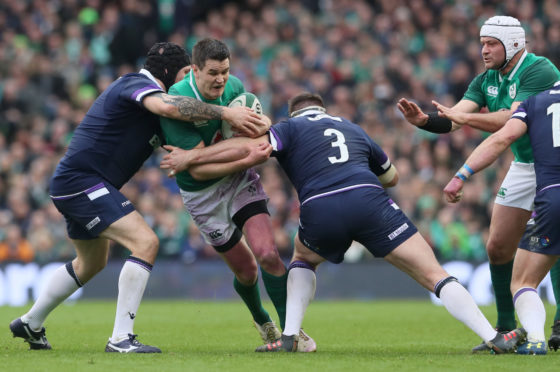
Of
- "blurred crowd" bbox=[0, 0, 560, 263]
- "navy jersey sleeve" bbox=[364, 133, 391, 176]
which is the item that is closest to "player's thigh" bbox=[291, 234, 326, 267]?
"navy jersey sleeve" bbox=[364, 133, 391, 176]

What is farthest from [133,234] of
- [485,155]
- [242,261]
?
[485,155]

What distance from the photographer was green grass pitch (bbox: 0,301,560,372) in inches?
269

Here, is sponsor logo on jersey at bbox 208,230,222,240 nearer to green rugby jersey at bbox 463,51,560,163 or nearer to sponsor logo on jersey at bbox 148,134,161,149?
sponsor logo on jersey at bbox 148,134,161,149

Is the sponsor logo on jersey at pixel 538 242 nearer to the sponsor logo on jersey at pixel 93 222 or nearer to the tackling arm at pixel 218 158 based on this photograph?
the tackling arm at pixel 218 158

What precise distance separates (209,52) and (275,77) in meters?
12.4

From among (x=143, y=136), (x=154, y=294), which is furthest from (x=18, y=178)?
(x=143, y=136)

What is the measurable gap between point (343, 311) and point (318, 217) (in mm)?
6616

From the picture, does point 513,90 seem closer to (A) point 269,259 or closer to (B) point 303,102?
(B) point 303,102

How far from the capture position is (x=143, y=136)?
8320 millimetres

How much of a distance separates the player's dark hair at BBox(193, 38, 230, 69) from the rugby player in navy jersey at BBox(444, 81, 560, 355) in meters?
2.23

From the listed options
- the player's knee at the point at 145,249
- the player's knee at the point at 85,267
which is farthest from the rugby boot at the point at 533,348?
the player's knee at the point at 85,267

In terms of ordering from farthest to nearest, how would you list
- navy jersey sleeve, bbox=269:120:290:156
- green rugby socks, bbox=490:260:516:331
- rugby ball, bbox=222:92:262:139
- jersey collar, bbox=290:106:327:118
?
→ 1. green rugby socks, bbox=490:260:516:331
2. rugby ball, bbox=222:92:262:139
3. jersey collar, bbox=290:106:327:118
4. navy jersey sleeve, bbox=269:120:290:156

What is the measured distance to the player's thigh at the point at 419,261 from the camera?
7.35 meters

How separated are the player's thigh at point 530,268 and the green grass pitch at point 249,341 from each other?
2.02ft
